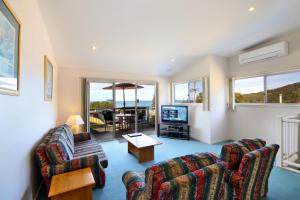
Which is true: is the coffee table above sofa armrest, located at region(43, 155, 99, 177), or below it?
below

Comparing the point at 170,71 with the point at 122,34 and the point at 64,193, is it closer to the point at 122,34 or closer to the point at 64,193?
the point at 122,34

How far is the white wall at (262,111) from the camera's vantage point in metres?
3.36

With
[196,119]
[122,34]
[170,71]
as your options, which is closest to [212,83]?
[196,119]

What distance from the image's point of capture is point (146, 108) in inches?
230

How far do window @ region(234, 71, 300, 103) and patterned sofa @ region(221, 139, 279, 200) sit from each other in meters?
2.62

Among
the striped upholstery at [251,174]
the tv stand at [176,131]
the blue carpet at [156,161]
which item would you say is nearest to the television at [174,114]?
the tv stand at [176,131]

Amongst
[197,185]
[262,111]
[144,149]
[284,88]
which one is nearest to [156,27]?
[144,149]

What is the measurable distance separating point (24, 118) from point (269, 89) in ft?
16.3

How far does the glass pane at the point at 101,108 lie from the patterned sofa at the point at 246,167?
4058 millimetres

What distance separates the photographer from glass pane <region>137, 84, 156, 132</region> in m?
5.64

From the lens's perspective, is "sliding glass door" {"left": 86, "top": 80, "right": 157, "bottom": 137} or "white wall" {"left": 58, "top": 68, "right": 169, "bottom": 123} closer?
"white wall" {"left": 58, "top": 68, "right": 169, "bottom": 123}

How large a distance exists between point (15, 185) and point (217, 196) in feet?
6.03

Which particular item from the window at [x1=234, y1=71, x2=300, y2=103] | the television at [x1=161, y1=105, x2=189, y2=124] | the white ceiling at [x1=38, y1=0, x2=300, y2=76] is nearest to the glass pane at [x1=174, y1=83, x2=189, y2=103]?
the television at [x1=161, y1=105, x2=189, y2=124]

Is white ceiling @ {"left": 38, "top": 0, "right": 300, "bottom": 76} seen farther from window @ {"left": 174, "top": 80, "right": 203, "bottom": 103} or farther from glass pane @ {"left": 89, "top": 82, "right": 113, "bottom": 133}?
window @ {"left": 174, "top": 80, "right": 203, "bottom": 103}
